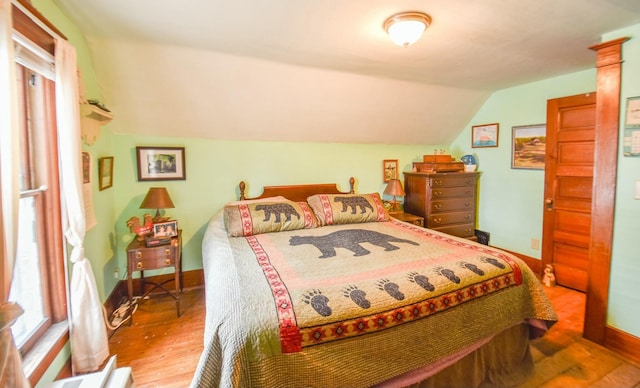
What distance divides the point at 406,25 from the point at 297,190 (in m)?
2.01

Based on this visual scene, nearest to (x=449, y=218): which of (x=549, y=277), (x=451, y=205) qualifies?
(x=451, y=205)

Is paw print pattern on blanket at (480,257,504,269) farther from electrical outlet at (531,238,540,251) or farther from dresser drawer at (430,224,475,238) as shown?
electrical outlet at (531,238,540,251)

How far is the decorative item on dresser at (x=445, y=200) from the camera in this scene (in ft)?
11.6

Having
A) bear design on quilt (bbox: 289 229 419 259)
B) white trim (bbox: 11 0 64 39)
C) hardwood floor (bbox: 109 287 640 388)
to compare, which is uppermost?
white trim (bbox: 11 0 64 39)

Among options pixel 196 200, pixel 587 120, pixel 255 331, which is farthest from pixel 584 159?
pixel 196 200

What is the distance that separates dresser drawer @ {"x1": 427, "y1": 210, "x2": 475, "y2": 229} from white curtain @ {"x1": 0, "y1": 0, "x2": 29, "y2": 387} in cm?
351

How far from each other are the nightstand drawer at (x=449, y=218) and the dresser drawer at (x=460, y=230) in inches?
2.1

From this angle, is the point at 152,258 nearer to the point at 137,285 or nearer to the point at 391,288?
the point at 137,285

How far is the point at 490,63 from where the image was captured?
2.58 m

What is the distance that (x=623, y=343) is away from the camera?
1.94 metres

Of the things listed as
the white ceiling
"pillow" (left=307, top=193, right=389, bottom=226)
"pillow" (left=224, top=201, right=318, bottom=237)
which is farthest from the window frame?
"pillow" (left=307, top=193, right=389, bottom=226)

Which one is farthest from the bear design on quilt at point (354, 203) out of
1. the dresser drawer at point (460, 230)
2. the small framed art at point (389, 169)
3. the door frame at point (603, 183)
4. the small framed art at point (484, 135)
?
the small framed art at point (484, 135)

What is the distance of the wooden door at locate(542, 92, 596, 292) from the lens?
2719 millimetres

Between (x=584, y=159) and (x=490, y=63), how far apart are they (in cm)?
131
